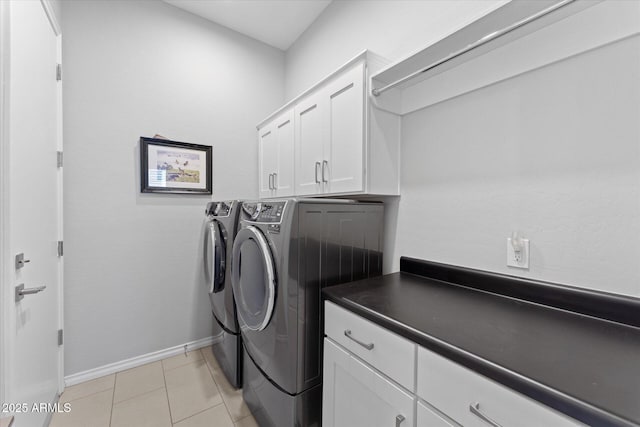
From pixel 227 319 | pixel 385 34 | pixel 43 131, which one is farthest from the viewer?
pixel 227 319

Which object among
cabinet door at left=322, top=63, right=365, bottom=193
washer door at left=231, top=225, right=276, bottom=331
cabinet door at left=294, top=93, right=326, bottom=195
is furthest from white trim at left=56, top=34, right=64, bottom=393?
cabinet door at left=322, top=63, right=365, bottom=193

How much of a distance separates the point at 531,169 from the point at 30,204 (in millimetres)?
2280

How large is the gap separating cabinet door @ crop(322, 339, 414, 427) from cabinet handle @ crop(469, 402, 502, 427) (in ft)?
0.65

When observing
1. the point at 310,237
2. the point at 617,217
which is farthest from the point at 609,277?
the point at 310,237

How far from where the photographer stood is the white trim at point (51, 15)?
1.46 meters

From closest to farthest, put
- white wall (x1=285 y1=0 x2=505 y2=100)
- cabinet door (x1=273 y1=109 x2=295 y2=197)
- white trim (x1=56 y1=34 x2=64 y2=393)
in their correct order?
white wall (x1=285 y1=0 x2=505 y2=100)
white trim (x1=56 y1=34 x2=64 y2=393)
cabinet door (x1=273 y1=109 x2=295 y2=197)

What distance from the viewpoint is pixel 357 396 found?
3.37ft

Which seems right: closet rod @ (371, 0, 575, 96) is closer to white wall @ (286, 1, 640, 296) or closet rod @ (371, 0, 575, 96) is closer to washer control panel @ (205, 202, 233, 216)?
white wall @ (286, 1, 640, 296)

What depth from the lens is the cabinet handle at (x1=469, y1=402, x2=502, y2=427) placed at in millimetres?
636

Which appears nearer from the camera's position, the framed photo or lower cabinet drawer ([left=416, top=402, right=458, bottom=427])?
lower cabinet drawer ([left=416, top=402, right=458, bottom=427])

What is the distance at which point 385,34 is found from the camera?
175 cm

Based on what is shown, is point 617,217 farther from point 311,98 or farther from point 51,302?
point 51,302

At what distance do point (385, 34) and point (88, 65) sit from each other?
2137 millimetres

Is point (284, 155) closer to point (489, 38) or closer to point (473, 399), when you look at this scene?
point (489, 38)
